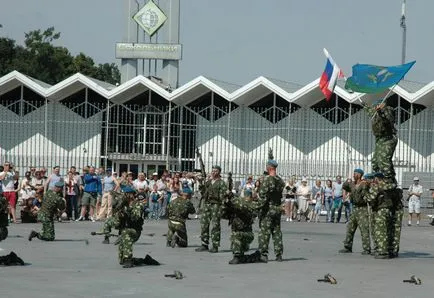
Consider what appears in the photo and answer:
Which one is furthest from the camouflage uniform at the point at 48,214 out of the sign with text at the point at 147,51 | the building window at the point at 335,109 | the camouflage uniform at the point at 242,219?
the sign with text at the point at 147,51

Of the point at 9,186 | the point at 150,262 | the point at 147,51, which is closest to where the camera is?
the point at 150,262

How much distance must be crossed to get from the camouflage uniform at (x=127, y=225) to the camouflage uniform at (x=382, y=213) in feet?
14.2

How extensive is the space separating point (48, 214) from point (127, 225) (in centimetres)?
565

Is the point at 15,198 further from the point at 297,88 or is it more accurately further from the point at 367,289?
the point at 297,88

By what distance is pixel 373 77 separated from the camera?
69.5ft

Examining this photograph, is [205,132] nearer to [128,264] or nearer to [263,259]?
[263,259]

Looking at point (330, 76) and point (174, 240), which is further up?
point (330, 76)

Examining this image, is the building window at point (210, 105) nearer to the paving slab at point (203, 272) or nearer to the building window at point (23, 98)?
the building window at point (23, 98)

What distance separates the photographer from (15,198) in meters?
29.3

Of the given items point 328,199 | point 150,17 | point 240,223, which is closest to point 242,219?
point 240,223

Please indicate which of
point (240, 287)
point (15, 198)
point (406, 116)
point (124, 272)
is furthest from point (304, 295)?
point (406, 116)

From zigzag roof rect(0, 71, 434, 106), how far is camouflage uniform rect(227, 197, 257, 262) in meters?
26.5

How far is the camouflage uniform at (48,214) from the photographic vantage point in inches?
889

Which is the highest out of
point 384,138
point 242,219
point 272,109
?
point 272,109
